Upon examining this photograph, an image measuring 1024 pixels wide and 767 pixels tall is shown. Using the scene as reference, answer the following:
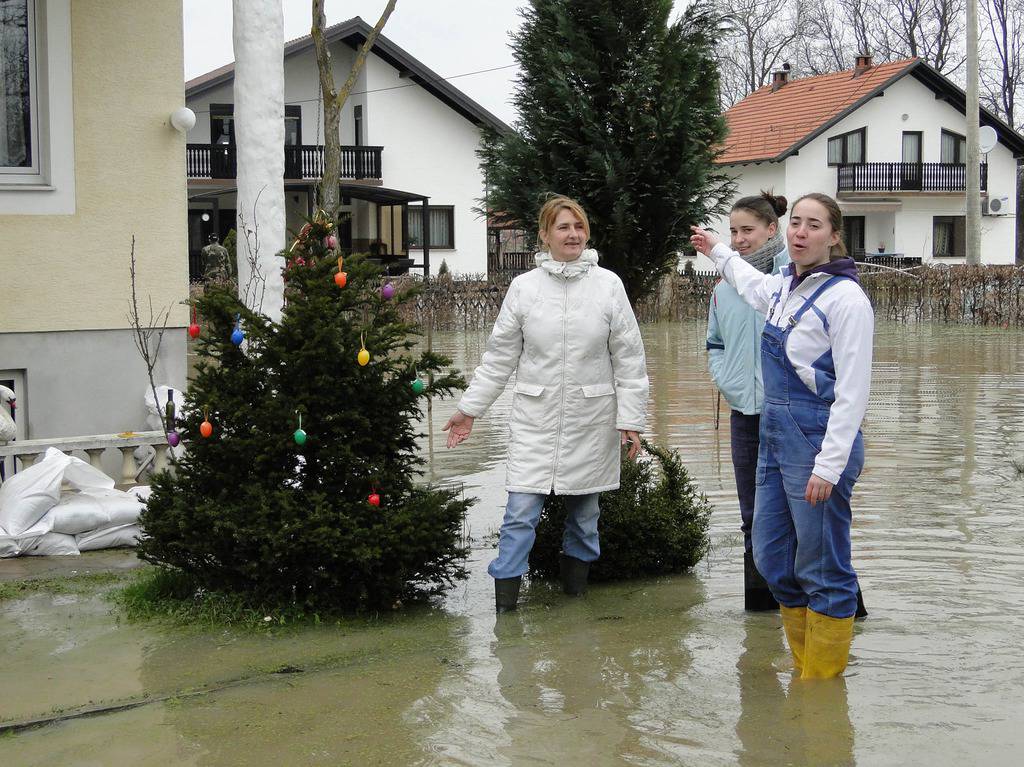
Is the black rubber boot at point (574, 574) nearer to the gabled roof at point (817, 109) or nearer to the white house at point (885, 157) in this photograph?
the gabled roof at point (817, 109)

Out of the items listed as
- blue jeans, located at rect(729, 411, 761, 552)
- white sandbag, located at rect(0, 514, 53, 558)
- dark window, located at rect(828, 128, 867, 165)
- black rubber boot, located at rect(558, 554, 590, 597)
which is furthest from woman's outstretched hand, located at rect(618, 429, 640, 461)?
dark window, located at rect(828, 128, 867, 165)

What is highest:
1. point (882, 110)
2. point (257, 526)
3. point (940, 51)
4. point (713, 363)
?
point (940, 51)

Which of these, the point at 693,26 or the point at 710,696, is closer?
the point at 710,696

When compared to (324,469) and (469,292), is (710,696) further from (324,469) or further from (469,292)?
(469,292)

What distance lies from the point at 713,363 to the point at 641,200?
1.53 meters

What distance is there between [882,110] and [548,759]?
4722 cm

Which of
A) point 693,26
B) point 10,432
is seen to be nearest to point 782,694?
point 693,26

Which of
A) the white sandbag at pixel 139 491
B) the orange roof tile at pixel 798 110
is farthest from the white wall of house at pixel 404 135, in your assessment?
the white sandbag at pixel 139 491

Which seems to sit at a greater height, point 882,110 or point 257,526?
point 882,110

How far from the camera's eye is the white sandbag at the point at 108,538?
7.58m

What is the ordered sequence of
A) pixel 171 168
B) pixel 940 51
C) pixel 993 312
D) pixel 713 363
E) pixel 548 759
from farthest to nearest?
1. pixel 940 51
2. pixel 993 312
3. pixel 171 168
4. pixel 713 363
5. pixel 548 759

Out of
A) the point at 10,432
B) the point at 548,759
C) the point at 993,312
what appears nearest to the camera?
the point at 548,759

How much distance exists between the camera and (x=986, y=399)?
1484cm

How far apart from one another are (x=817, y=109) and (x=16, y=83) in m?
42.0
